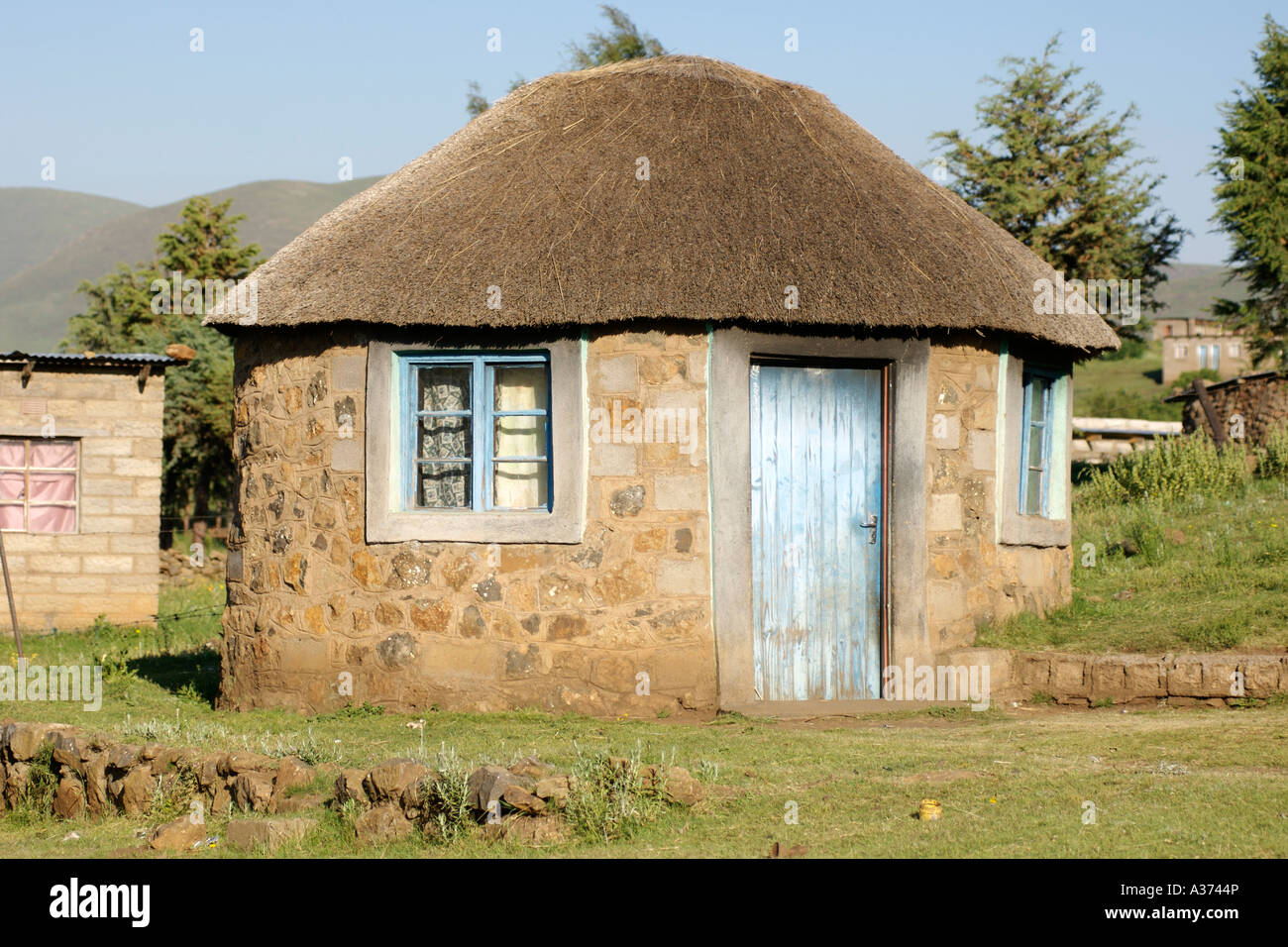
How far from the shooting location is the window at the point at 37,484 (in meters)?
15.2

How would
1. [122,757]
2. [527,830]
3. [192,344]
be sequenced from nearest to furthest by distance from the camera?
1. [527,830]
2. [122,757]
3. [192,344]

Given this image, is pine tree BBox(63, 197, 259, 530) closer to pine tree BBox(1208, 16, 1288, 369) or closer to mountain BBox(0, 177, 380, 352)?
pine tree BBox(1208, 16, 1288, 369)

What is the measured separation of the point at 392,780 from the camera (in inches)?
219

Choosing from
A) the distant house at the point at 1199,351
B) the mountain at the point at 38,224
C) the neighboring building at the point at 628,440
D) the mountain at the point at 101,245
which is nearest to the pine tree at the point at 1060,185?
the neighboring building at the point at 628,440

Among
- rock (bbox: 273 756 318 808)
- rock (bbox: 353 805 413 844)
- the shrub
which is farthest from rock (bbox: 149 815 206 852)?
the shrub

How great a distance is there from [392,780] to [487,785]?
413mm

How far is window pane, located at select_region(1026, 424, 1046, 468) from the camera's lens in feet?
32.9

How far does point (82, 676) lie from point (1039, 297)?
25.1 feet

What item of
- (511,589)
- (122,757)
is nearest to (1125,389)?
(511,589)

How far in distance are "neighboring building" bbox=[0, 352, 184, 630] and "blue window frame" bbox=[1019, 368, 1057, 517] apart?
942 cm

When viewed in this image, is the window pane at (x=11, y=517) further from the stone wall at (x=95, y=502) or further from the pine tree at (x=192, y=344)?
the pine tree at (x=192, y=344)

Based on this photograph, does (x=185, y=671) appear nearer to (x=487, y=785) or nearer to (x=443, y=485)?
(x=443, y=485)

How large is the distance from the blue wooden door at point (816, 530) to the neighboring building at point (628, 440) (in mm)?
18
